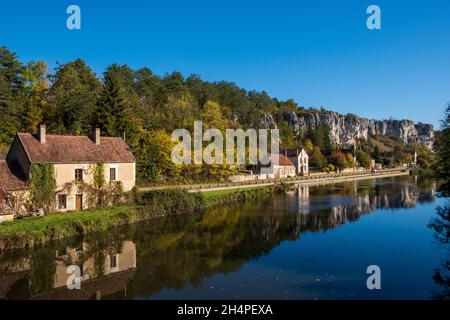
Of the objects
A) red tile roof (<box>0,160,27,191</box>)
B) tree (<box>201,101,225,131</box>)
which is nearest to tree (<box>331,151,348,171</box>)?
tree (<box>201,101,225,131</box>)

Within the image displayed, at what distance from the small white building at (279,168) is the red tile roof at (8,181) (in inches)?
1738

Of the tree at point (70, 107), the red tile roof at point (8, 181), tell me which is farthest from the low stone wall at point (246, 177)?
the red tile roof at point (8, 181)

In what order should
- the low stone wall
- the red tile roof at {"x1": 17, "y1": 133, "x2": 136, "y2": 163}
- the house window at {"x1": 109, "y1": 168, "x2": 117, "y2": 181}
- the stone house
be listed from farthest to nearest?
the low stone wall, the house window at {"x1": 109, "y1": 168, "x2": 117, "y2": 181}, the red tile roof at {"x1": 17, "y1": 133, "x2": 136, "y2": 163}, the stone house

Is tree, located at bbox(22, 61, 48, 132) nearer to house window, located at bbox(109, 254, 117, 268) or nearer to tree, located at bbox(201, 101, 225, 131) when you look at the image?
tree, located at bbox(201, 101, 225, 131)

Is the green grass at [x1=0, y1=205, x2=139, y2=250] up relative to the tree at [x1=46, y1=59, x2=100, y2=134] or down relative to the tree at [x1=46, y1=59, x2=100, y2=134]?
down

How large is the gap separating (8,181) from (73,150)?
19.5ft

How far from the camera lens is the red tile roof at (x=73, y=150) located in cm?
2912

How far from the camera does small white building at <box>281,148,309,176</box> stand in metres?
83.3

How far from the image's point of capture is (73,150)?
31469 mm

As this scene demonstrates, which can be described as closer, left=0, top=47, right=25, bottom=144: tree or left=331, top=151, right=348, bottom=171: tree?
left=0, top=47, right=25, bottom=144: tree

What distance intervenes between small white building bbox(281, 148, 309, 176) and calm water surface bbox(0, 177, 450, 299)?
49.4 metres

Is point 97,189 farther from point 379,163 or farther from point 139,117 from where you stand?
point 379,163

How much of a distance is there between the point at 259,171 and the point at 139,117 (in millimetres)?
23168

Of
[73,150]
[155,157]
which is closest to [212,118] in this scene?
[155,157]
